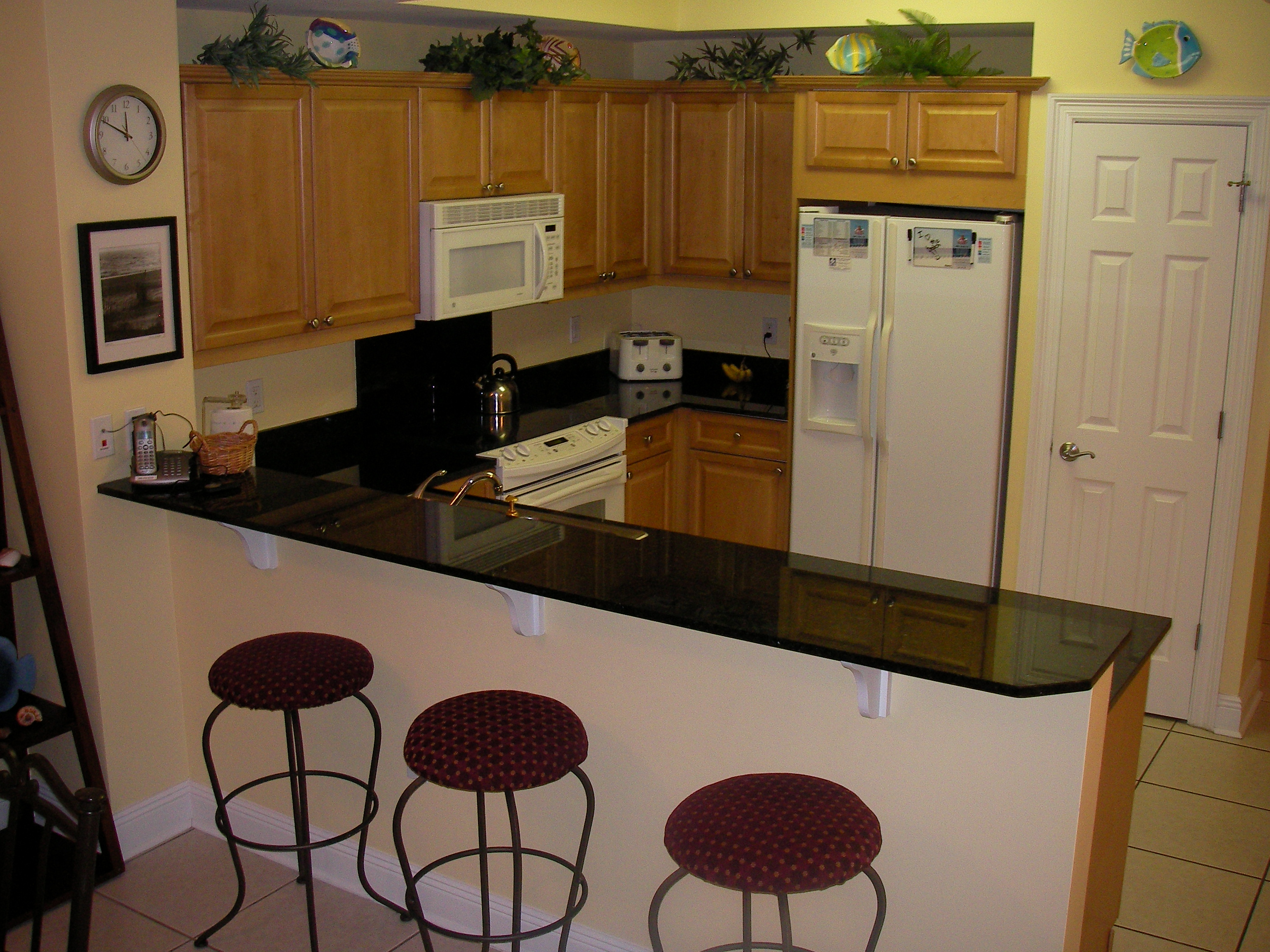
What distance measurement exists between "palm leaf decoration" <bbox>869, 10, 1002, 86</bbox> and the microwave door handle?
1.26 metres

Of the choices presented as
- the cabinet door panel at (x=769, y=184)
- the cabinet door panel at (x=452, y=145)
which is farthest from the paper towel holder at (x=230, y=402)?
the cabinet door panel at (x=769, y=184)

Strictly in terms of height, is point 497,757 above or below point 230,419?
below

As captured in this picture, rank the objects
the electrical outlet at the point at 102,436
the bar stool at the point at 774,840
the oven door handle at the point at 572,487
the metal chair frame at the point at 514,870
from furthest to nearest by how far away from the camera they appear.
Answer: the oven door handle at the point at 572,487 < the electrical outlet at the point at 102,436 < the metal chair frame at the point at 514,870 < the bar stool at the point at 774,840

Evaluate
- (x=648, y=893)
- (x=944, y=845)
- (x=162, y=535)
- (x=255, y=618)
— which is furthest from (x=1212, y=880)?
(x=162, y=535)

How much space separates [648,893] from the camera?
266 cm

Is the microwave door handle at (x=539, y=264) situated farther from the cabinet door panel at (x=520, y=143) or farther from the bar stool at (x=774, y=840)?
the bar stool at (x=774, y=840)

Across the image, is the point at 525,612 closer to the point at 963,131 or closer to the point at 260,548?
the point at 260,548

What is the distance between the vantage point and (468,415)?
15.6ft

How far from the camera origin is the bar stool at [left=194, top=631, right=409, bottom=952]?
257cm

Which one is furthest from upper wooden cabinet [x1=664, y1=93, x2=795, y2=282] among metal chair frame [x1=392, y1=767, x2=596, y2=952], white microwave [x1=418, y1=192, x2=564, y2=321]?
metal chair frame [x1=392, y1=767, x2=596, y2=952]

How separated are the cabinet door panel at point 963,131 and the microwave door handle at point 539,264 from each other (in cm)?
129

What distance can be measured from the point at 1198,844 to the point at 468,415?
2.84 m

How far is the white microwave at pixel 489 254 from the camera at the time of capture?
401 cm

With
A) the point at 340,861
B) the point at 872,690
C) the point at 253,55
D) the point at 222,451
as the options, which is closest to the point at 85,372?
the point at 222,451
